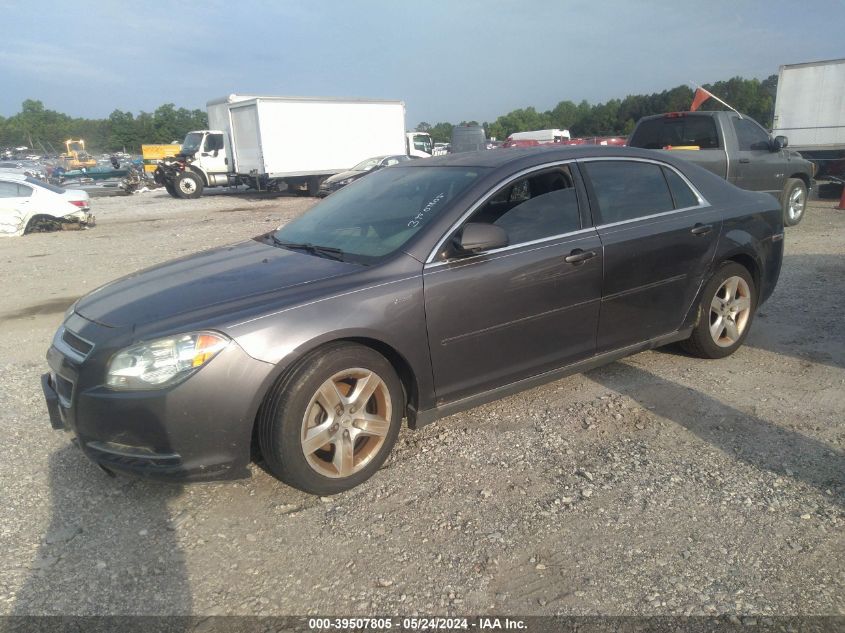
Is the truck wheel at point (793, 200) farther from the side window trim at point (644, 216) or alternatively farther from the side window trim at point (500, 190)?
the side window trim at point (500, 190)

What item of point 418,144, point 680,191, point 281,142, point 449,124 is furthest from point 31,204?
point 449,124

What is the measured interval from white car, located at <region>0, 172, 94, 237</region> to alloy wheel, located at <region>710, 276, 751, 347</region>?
48.1 ft

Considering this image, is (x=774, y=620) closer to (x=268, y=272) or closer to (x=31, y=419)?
(x=268, y=272)

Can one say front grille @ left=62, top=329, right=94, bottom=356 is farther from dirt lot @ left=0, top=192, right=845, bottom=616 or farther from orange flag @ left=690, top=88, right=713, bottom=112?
orange flag @ left=690, top=88, right=713, bottom=112

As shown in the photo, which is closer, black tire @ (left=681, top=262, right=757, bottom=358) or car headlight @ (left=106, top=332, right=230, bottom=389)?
car headlight @ (left=106, top=332, right=230, bottom=389)

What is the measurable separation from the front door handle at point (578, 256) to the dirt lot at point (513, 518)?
3.17 feet

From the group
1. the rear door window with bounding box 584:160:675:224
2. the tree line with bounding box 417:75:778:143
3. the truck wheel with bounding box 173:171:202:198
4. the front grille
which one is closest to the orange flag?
the rear door window with bounding box 584:160:675:224

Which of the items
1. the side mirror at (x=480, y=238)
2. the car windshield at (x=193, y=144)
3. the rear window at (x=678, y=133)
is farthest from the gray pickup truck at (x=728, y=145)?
the car windshield at (x=193, y=144)

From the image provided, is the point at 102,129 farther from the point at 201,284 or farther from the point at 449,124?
the point at 201,284

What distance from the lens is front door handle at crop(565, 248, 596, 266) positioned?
378cm

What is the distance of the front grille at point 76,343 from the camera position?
A: 298 centimetres

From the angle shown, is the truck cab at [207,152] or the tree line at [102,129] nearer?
the truck cab at [207,152]

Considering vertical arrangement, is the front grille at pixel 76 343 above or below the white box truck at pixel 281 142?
below

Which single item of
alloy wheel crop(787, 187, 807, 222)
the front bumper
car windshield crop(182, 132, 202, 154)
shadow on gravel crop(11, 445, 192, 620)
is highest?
car windshield crop(182, 132, 202, 154)
